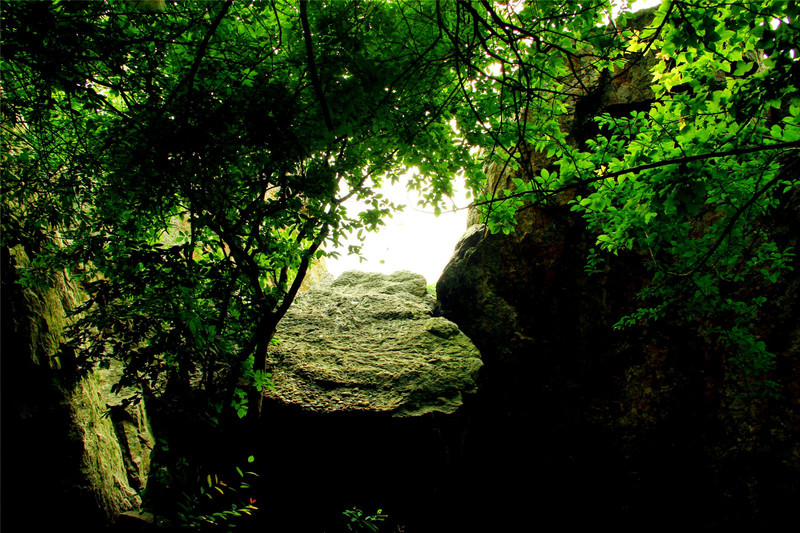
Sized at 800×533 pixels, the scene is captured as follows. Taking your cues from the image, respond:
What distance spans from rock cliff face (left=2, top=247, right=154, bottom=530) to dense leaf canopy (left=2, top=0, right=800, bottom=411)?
25.8 inches

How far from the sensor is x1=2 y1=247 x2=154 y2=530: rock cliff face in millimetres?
3107

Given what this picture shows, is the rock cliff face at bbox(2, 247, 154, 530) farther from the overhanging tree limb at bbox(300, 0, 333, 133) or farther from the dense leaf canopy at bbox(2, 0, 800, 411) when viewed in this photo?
the overhanging tree limb at bbox(300, 0, 333, 133)

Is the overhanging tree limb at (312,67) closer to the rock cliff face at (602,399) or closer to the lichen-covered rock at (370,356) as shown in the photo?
the lichen-covered rock at (370,356)

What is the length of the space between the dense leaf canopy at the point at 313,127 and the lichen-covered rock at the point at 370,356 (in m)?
1.96

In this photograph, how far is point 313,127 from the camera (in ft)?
7.48

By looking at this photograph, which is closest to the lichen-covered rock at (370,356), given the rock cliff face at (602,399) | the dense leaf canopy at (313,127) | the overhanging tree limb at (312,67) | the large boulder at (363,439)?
the large boulder at (363,439)

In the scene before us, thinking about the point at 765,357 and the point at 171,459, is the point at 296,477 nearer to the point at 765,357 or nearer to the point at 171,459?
the point at 171,459

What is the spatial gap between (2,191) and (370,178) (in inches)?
122

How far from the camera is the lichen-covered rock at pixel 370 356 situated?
490 cm

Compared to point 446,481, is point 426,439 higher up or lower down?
higher up

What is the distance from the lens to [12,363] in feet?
10.6

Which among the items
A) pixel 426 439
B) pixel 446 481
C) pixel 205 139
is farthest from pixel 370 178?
pixel 446 481

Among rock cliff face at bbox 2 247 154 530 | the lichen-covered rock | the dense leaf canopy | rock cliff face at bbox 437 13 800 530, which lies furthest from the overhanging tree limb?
rock cliff face at bbox 437 13 800 530

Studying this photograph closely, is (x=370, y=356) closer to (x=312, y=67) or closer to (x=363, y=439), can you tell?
(x=363, y=439)
